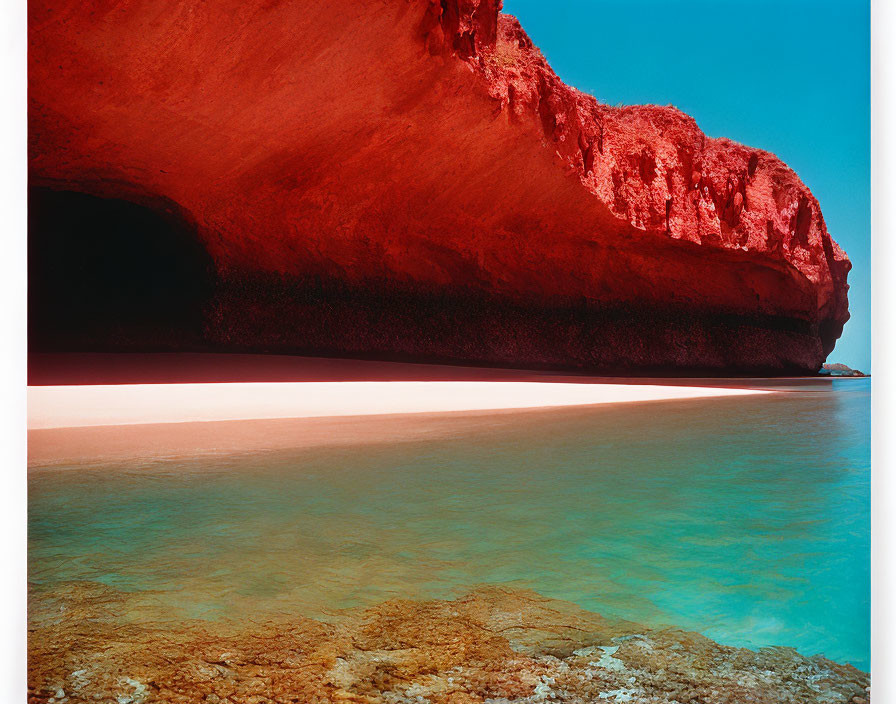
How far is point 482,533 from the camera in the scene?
1.89 metres

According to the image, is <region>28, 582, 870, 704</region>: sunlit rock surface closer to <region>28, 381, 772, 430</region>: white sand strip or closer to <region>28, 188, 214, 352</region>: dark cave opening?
<region>28, 381, 772, 430</region>: white sand strip

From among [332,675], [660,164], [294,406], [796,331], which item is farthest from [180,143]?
[796,331]

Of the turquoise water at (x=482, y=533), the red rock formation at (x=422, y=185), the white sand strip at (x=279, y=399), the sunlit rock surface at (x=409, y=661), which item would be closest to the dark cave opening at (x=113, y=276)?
the red rock formation at (x=422, y=185)

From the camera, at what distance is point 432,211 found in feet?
34.8

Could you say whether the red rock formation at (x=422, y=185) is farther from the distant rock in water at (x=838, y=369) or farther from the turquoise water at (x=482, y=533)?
the distant rock in water at (x=838, y=369)

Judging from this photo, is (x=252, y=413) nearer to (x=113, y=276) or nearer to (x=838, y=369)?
(x=113, y=276)

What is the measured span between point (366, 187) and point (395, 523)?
845cm

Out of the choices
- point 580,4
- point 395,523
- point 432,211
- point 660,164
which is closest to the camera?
point 395,523

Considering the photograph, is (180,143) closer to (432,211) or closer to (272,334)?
(272,334)

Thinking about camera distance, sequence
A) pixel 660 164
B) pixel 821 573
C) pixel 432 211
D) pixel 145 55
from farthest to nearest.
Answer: pixel 660 164, pixel 432 211, pixel 145 55, pixel 821 573

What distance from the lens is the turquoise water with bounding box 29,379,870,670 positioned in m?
1.40

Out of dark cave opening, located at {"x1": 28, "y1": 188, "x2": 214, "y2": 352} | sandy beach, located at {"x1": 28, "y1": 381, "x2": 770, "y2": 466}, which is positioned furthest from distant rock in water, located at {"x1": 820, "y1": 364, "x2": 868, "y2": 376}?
dark cave opening, located at {"x1": 28, "y1": 188, "x2": 214, "y2": 352}

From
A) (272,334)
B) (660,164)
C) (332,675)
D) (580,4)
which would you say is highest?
(660,164)

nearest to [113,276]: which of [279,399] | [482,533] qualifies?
[279,399]
